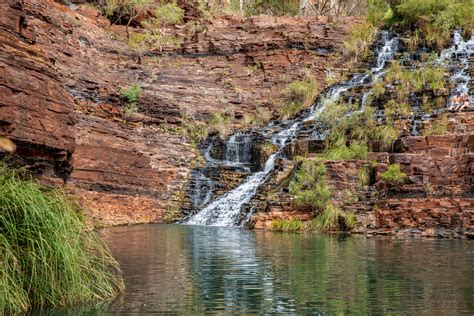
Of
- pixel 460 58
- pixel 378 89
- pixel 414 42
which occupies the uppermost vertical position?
pixel 414 42

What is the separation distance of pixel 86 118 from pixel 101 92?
185 inches

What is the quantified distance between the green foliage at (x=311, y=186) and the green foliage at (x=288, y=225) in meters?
0.80

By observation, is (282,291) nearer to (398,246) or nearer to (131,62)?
(398,246)

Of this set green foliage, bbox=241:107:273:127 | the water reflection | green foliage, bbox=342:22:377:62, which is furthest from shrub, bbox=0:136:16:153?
green foliage, bbox=342:22:377:62

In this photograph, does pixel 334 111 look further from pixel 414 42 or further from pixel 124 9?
pixel 124 9

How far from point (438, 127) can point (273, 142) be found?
843 centimetres

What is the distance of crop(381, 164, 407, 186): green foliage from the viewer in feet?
72.6

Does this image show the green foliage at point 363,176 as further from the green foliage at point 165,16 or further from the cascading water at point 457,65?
the green foliage at point 165,16

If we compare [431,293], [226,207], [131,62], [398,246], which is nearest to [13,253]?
[431,293]

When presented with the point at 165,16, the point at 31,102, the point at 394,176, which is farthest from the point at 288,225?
the point at 165,16

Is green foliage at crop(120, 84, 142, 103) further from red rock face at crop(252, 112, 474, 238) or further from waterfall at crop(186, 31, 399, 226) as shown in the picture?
red rock face at crop(252, 112, 474, 238)

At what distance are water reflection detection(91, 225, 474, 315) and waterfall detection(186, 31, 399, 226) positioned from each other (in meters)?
8.68

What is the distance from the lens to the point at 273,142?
32.1 meters

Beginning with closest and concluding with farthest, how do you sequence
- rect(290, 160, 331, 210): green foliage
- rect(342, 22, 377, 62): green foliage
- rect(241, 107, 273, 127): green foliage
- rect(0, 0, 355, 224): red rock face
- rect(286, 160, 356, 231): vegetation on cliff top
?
rect(0, 0, 355, 224): red rock face < rect(286, 160, 356, 231): vegetation on cliff top < rect(290, 160, 331, 210): green foliage < rect(241, 107, 273, 127): green foliage < rect(342, 22, 377, 62): green foliage
